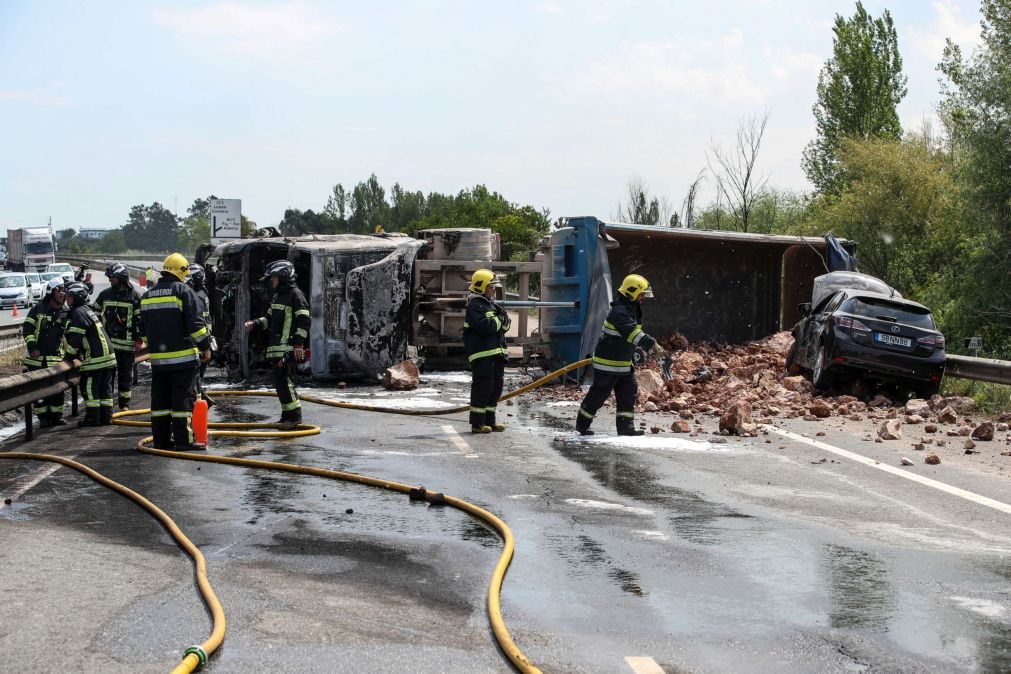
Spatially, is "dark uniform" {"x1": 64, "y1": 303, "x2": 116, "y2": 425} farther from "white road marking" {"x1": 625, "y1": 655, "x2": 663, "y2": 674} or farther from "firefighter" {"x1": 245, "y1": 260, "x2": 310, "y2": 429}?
"white road marking" {"x1": 625, "y1": 655, "x2": 663, "y2": 674}

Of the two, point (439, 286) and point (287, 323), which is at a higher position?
point (439, 286)

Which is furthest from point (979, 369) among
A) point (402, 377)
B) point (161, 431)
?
point (161, 431)

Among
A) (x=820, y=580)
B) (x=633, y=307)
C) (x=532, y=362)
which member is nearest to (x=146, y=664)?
(x=820, y=580)

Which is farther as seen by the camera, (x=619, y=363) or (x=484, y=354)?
(x=484, y=354)

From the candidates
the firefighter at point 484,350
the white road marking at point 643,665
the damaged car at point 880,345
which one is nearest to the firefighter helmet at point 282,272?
the firefighter at point 484,350

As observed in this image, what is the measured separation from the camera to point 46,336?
13.4 meters

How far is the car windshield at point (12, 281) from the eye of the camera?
45.5m

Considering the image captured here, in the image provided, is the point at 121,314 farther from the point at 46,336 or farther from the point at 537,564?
the point at 537,564

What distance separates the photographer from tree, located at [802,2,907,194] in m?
46.8

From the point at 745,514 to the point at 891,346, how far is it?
7652 mm

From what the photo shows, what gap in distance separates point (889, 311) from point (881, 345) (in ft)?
1.94

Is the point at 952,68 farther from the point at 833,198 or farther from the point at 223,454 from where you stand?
the point at 223,454

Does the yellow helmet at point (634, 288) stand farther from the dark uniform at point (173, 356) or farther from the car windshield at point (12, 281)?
the car windshield at point (12, 281)

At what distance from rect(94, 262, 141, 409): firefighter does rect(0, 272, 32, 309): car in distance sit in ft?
105
